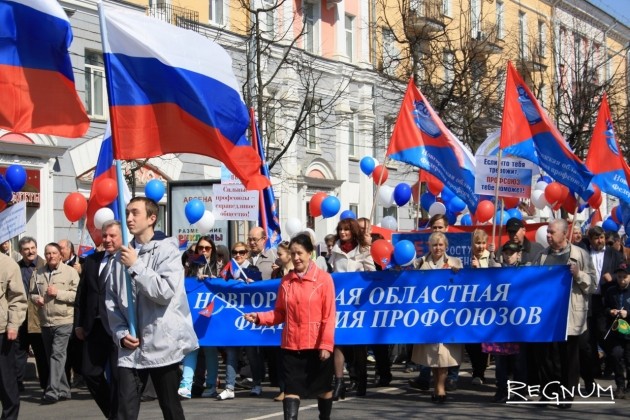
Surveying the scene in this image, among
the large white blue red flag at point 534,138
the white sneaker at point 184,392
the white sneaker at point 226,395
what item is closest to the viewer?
the white sneaker at point 184,392

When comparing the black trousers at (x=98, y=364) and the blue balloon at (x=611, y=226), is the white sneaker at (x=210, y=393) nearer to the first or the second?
the black trousers at (x=98, y=364)

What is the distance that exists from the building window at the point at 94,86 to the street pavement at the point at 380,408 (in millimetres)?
14508

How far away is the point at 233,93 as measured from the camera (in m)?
8.86

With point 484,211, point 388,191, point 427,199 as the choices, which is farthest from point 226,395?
point 427,199

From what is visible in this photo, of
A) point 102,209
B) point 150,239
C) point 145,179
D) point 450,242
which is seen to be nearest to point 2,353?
point 150,239

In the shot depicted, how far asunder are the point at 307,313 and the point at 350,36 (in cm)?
3132

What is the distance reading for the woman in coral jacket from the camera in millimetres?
9258

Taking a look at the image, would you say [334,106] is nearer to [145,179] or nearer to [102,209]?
[145,179]

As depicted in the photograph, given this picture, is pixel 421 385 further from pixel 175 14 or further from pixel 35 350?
pixel 175 14

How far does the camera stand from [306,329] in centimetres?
930

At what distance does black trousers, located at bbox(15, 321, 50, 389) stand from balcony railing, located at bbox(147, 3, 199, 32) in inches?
629

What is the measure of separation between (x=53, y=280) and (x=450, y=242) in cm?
549

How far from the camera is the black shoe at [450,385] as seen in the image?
13.4 m

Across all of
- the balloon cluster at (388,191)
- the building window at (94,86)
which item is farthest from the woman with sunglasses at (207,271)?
the building window at (94,86)
